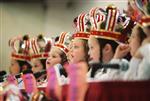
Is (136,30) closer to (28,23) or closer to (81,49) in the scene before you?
(81,49)

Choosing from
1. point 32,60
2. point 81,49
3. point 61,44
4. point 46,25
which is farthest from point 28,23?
point 81,49

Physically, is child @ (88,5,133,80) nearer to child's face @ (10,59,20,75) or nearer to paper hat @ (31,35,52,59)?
paper hat @ (31,35,52,59)

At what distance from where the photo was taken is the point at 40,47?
122 inches

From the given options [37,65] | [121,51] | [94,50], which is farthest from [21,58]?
[121,51]

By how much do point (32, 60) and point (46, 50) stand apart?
11 centimetres

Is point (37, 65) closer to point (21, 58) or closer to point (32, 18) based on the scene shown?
point (21, 58)

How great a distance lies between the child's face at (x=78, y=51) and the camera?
2244 millimetres

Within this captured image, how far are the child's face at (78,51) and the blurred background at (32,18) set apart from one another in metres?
1.80

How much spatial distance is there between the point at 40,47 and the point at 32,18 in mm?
1929

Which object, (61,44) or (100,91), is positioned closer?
(100,91)

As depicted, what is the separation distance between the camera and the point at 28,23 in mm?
5035

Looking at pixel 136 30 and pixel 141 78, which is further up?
pixel 136 30

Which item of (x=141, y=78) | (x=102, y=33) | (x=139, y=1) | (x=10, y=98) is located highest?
(x=139, y=1)

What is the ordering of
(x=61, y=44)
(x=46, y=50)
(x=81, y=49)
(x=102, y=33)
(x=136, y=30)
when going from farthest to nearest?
(x=46, y=50) < (x=61, y=44) < (x=81, y=49) < (x=102, y=33) < (x=136, y=30)
